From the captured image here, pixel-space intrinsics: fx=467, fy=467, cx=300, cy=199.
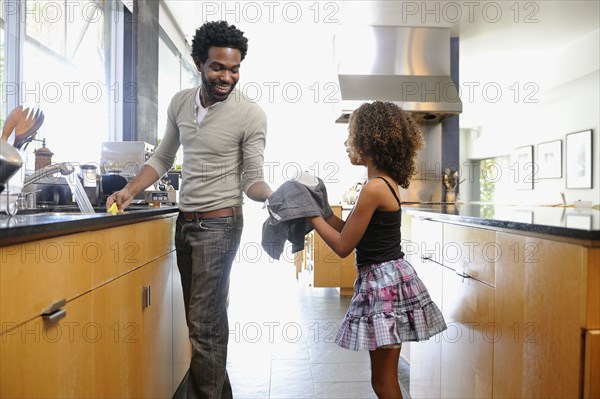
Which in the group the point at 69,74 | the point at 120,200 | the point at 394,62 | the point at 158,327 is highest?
the point at 394,62

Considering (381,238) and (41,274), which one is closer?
(41,274)

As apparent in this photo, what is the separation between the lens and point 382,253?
1.47m

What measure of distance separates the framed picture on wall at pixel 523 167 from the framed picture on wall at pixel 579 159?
97 centimetres

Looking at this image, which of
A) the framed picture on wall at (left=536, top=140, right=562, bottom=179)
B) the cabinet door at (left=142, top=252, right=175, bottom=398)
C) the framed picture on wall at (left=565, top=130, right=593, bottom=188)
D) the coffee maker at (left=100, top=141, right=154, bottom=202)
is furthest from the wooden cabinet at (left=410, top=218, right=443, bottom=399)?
the framed picture on wall at (left=536, top=140, right=562, bottom=179)

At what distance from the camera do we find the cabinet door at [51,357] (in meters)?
0.87

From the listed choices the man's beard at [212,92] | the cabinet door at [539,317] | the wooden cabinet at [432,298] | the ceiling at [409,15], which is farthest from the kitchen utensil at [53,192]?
the ceiling at [409,15]

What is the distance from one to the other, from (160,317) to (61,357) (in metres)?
0.80

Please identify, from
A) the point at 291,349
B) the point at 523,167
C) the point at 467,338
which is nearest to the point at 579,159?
the point at 523,167

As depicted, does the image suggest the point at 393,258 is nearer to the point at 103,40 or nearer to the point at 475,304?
the point at 475,304

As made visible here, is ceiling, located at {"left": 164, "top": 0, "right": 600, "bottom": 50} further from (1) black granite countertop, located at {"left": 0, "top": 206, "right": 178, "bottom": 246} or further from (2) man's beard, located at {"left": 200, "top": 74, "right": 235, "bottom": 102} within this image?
(1) black granite countertop, located at {"left": 0, "top": 206, "right": 178, "bottom": 246}

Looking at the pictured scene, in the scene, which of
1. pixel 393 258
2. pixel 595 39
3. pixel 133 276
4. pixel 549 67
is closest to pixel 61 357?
pixel 133 276

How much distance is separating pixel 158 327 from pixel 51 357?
0.83 meters

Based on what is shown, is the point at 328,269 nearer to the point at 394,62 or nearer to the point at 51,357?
the point at 394,62

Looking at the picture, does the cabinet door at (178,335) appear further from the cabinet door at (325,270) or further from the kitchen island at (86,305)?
the cabinet door at (325,270)
